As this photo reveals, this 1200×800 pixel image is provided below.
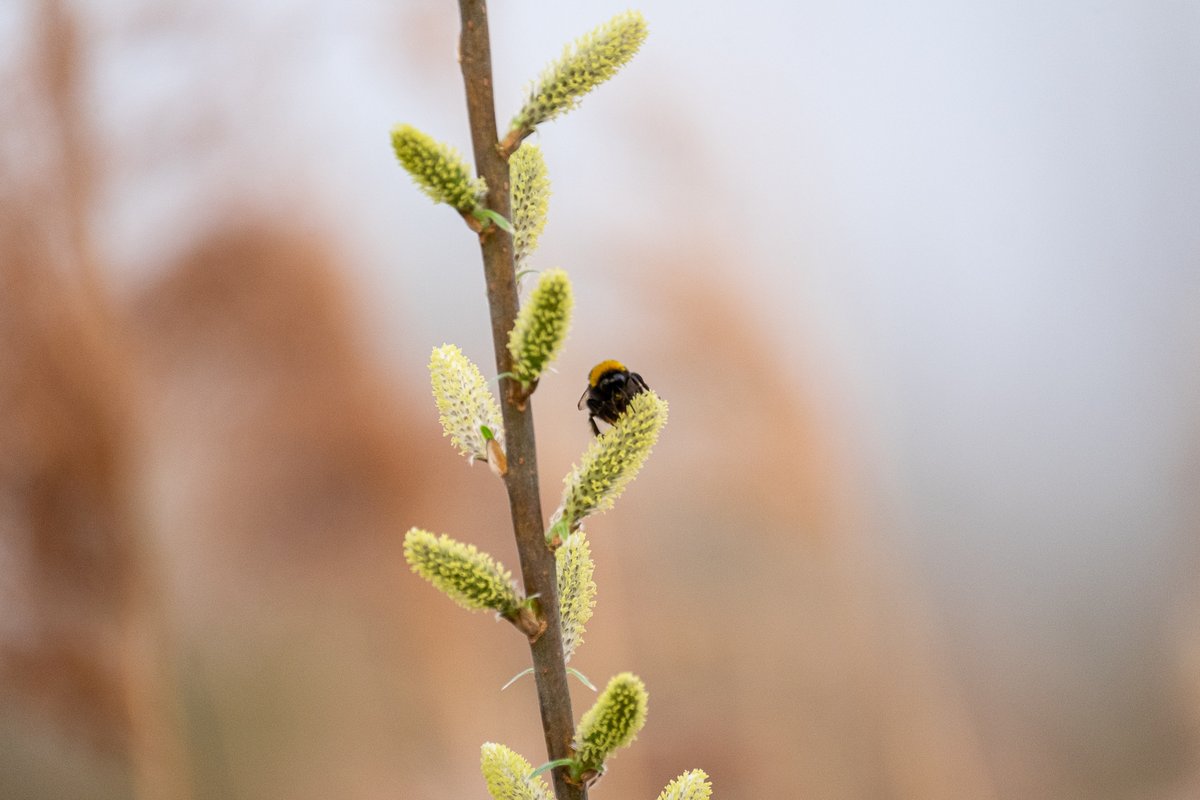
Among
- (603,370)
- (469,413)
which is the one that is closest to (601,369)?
(603,370)

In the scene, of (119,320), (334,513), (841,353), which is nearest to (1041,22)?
(841,353)

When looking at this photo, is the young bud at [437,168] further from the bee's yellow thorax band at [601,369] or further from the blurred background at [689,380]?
→ the blurred background at [689,380]

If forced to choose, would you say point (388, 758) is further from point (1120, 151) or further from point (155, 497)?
point (1120, 151)

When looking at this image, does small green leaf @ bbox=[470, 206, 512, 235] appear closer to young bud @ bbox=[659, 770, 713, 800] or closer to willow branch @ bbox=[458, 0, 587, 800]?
willow branch @ bbox=[458, 0, 587, 800]

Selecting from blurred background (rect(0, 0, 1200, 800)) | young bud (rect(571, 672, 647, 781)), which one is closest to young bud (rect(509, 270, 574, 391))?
young bud (rect(571, 672, 647, 781))

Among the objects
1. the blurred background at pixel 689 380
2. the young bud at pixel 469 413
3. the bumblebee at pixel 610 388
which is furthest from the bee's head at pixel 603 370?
the blurred background at pixel 689 380

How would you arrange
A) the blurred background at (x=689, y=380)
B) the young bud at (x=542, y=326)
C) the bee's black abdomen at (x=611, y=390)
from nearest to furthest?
the young bud at (x=542, y=326)
the bee's black abdomen at (x=611, y=390)
the blurred background at (x=689, y=380)
